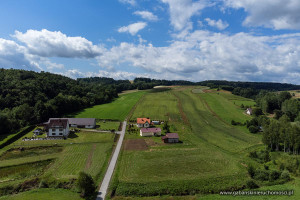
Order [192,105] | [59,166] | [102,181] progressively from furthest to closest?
[192,105] < [59,166] < [102,181]

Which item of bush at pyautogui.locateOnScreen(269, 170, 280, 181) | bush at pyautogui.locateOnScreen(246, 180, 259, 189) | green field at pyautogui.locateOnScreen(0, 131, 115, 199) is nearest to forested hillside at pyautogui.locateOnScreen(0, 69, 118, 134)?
green field at pyautogui.locateOnScreen(0, 131, 115, 199)

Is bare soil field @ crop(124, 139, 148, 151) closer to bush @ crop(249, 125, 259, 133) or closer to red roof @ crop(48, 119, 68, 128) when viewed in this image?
red roof @ crop(48, 119, 68, 128)

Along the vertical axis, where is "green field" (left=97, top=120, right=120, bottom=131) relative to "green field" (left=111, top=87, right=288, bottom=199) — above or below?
above

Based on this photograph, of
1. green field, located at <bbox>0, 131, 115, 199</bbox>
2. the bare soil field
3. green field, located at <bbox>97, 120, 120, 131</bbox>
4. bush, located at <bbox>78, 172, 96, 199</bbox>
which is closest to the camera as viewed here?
bush, located at <bbox>78, 172, 96, 199</bbox>

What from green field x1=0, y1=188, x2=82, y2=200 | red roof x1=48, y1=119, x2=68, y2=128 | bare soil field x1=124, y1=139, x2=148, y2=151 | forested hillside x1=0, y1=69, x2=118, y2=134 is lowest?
green field x1=0, y1=188, x2=82, y2=200

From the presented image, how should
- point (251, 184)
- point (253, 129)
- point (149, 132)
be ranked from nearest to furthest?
point (251, 184) < point (149, 132) < point (253, 129)

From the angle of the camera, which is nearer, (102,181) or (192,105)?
(102,181)

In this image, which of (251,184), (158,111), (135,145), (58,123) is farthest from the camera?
(158,111)

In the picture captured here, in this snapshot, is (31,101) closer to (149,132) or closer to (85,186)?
(149,132)

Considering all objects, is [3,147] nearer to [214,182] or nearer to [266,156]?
[214,182]

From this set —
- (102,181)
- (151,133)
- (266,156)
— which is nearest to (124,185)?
(102,181)

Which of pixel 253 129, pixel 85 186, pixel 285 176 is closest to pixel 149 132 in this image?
pixel 85 186
